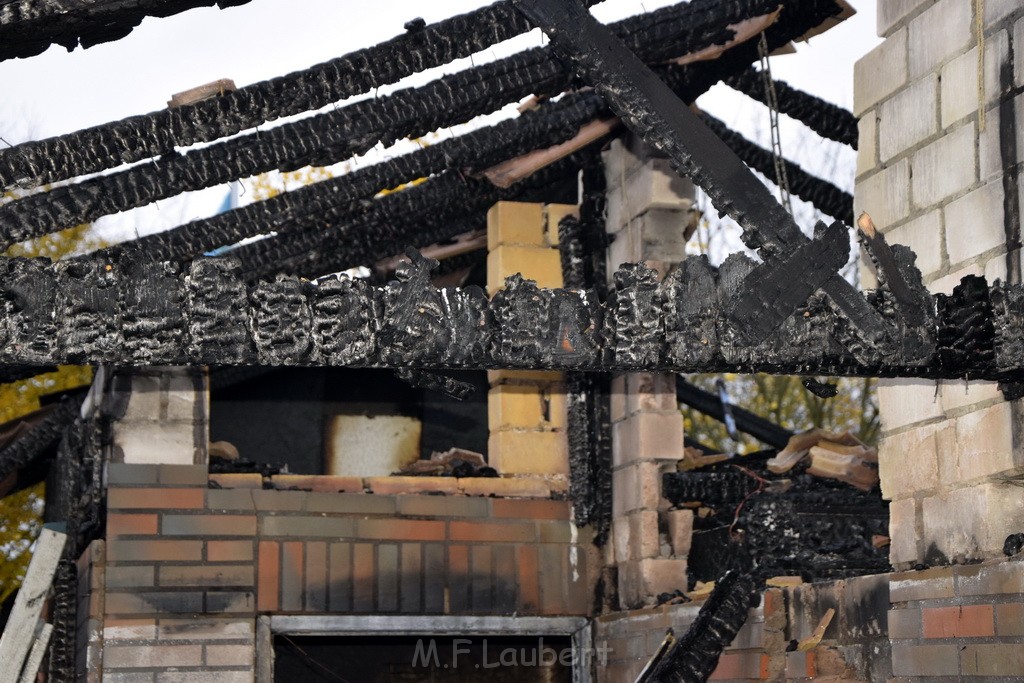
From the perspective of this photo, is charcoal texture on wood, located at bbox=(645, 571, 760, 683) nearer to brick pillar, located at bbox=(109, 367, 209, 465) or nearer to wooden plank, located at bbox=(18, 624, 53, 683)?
brick pillar, located at bbox=(109, 367, 209, 465)

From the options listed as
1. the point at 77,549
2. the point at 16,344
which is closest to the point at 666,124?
the point at 16,344

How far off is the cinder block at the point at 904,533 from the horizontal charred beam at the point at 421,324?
121cm

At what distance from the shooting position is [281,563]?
789 cm

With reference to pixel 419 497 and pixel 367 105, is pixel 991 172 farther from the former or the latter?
pixel 419 497

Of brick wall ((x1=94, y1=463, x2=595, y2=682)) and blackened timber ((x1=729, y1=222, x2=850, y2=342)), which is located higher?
blackened timber ((x1=729, y1=222, x2=850, y2=342))

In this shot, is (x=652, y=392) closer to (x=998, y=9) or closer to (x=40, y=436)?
(x=998, y=9)

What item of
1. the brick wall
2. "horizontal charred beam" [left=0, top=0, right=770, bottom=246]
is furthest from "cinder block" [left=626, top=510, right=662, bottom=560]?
"horizontal charred beam" [left=0, top=0, right=770, bottom=246]

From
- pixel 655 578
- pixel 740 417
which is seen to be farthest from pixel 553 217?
pixel 740 417

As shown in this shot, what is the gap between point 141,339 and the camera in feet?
11.8

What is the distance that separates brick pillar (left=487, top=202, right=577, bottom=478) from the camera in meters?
8.55

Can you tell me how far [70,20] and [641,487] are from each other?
4.92m

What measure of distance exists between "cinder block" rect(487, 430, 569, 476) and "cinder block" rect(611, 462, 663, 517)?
0.54 m

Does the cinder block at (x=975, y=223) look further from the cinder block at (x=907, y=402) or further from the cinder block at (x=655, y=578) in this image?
the cinder block at (x=655, y=578)

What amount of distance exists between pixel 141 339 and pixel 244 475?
14.7 ft
